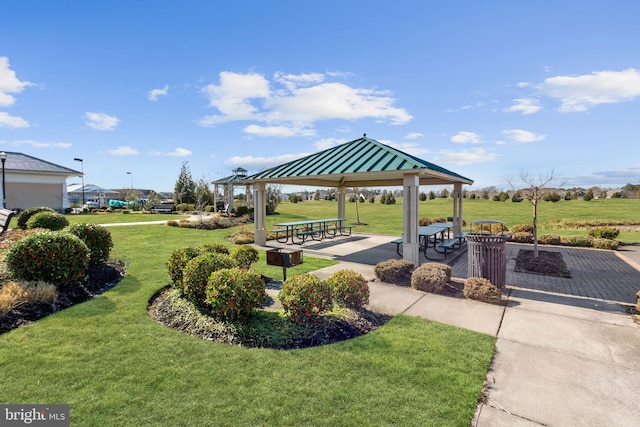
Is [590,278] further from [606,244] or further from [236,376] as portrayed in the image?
[236,376]

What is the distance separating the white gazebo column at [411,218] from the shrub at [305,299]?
4.71 meters

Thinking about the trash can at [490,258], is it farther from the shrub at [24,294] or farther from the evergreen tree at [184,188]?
the evergreen tree at [184,188]

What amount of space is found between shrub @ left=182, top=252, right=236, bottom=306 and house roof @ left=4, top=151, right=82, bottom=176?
34.1 metres

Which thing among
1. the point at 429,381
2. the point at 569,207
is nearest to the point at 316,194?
the point at 569,207

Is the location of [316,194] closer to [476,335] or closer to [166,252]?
[166,252]

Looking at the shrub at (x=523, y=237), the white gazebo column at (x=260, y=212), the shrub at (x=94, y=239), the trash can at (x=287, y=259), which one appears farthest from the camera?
the shrub at (x=523, y=237)

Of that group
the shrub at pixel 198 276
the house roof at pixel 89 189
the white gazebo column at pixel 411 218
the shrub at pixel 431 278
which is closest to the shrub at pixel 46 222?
the shrub at pixel 198 276

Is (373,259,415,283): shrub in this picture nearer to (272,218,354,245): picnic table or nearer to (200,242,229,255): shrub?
(200,242,229,255): shrub

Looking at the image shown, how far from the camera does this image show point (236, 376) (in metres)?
3.46

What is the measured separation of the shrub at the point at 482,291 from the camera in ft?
19.7

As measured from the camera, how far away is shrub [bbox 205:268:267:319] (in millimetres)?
4648

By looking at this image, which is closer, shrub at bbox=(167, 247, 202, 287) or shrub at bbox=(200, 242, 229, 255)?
shrub at bbox=(167, 247, 202, 287)

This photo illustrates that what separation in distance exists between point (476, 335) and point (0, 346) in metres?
6.33

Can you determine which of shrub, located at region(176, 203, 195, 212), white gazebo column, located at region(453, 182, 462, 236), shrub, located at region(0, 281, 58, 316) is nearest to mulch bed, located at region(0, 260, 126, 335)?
shrub, located at region(0, 281, 58, 316)
